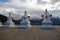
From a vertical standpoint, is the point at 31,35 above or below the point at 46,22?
below

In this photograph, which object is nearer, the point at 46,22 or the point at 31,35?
the point at 31,35

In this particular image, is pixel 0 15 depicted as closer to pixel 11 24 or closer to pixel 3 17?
pixel 3 17

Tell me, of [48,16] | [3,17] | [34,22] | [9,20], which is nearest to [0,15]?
[3,17]

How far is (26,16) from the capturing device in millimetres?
33469

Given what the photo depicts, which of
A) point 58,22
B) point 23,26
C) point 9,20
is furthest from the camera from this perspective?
point 58,22

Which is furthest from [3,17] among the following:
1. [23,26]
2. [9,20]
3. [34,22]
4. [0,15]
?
[23,26]

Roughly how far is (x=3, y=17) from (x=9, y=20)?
1497cm

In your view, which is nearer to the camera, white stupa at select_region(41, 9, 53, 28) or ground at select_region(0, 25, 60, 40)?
ground at select_region(0, 25, 60, 40)

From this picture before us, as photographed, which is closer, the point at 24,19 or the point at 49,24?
the point at 49,24

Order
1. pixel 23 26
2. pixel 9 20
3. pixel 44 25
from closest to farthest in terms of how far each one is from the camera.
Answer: pixel 44 25
pixel 23 26
pixel 9 20

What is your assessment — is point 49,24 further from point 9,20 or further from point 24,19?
point 9,20

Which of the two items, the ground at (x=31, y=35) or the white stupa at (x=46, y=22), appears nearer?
the ground at (x=31, y=35)

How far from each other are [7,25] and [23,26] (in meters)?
3.63

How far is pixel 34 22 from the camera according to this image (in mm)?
47688
